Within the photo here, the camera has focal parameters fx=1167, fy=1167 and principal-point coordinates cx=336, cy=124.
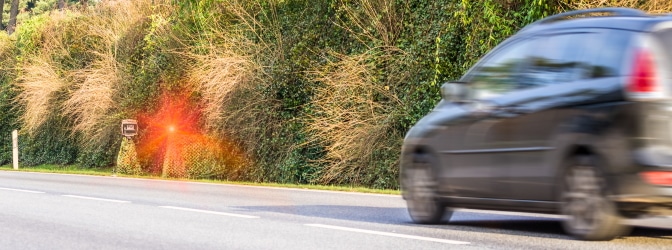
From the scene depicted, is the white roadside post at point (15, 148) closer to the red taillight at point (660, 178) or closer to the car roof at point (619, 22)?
the car roof at point (619, 22)

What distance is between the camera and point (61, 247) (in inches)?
387

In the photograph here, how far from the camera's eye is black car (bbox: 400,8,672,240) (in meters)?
8.70

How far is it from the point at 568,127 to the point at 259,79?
1767 cm

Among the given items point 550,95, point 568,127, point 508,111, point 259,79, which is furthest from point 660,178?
point 259,79

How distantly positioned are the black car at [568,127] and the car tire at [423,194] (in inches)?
0.8

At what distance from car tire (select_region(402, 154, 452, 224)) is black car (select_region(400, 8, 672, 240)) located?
20 mm

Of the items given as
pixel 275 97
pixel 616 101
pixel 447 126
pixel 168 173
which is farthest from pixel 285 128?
pixel 616 101

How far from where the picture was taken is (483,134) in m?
10.5

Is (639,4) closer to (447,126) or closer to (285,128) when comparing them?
(447,126)

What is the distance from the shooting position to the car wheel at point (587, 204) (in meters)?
8.98

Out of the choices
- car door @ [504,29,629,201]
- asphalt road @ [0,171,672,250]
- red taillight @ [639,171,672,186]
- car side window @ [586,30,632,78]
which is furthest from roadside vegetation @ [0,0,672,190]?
red taillight @ [639,171,672,186]

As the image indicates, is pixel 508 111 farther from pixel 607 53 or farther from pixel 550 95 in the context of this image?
pixel 607 53

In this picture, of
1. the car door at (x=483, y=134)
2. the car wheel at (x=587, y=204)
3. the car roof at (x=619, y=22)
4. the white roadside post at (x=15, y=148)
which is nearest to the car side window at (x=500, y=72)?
the car door at (x=483, y=134)

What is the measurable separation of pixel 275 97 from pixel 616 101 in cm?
1775
